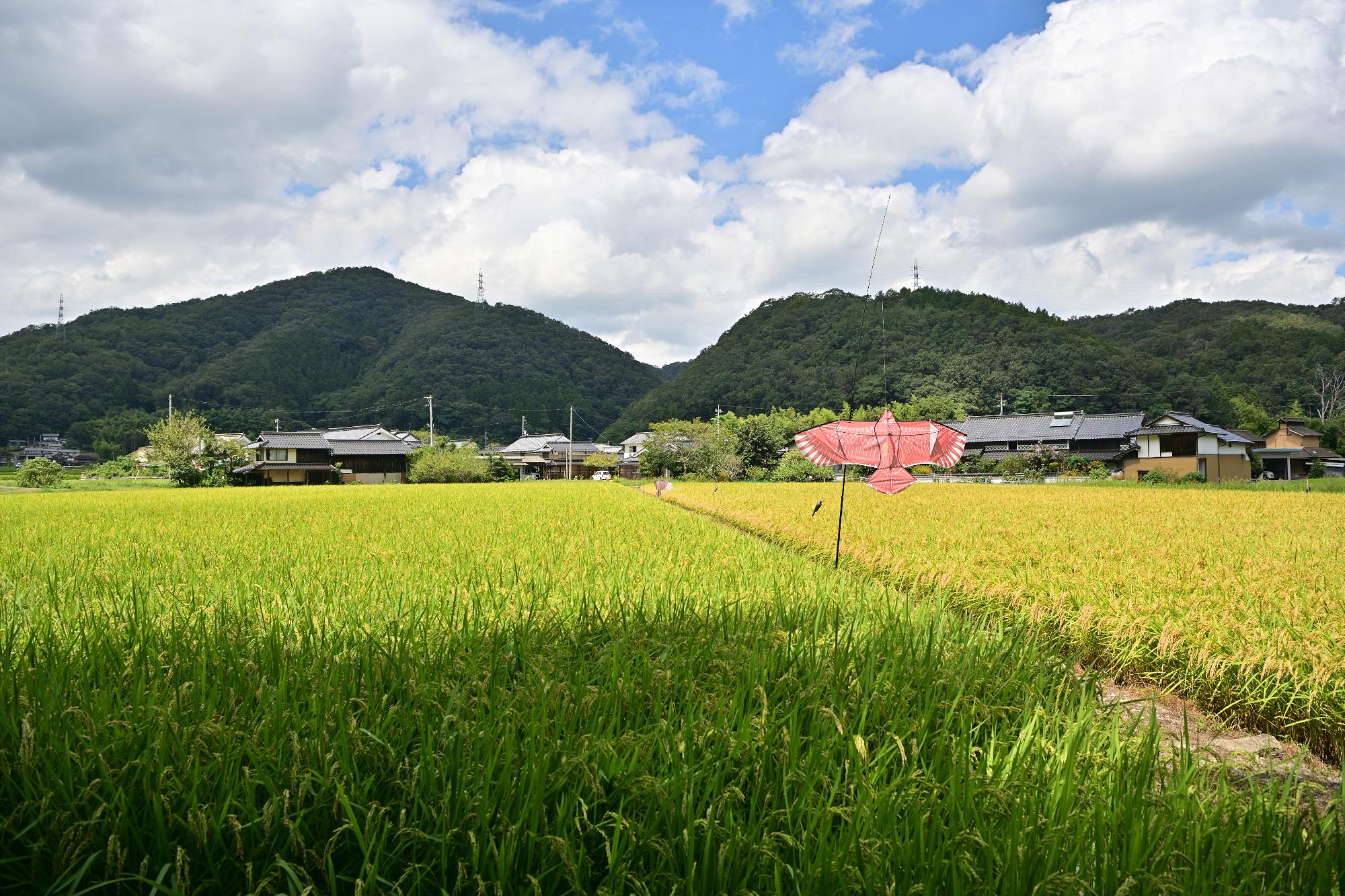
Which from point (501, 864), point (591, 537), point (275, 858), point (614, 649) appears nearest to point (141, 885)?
point (275, 858)

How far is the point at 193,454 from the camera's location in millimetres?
39406

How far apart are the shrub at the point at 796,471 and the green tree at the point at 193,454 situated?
33.7 metres

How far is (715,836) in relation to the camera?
1.55 metres

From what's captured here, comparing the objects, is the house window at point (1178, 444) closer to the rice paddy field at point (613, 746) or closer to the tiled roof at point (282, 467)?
the rice paddy field at point (613, 746)

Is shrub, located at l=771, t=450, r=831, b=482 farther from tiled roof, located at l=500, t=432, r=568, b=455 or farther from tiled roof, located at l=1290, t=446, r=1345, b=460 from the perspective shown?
tiled roof, located at l=500, t=432, r=568, b=455

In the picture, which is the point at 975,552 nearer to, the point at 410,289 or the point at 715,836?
the point at 715,836

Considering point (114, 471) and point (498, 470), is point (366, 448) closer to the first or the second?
point (498, 470)

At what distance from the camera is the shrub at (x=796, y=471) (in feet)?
138

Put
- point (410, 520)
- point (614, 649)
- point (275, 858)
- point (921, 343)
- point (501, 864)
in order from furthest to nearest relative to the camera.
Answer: point (921, 343) → point (410, 520) → point (614, 649) → point (275, 858) → point (501, 864)

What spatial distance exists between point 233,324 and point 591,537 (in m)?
86.4

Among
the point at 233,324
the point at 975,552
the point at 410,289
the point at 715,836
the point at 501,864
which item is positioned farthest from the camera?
the point at 410,289

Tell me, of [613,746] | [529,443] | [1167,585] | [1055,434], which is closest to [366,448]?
[529,443]

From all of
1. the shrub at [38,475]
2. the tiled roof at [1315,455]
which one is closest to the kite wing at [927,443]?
the shrub at [38,475]

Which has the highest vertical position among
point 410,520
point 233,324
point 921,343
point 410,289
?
point 410,289
